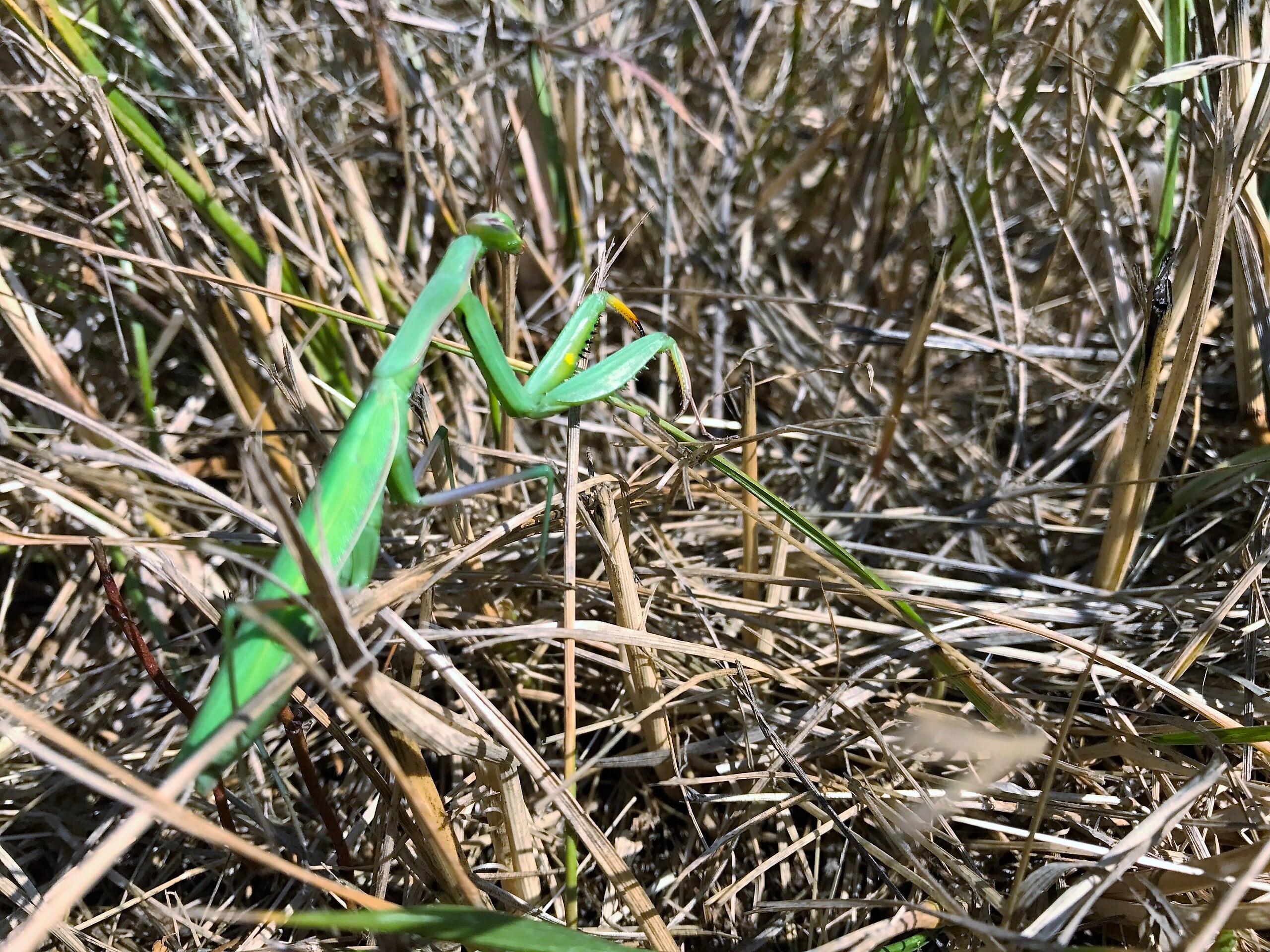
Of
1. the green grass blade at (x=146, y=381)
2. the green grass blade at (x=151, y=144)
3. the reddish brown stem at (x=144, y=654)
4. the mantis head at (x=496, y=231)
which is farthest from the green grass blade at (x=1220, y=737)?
the green grass blade at (x=146, y=381)

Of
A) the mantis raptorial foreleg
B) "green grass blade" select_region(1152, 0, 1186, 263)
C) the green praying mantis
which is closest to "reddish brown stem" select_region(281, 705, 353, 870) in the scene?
the green praying mantis

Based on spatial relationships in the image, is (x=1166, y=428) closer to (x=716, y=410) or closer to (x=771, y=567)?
(x=771, y=567)

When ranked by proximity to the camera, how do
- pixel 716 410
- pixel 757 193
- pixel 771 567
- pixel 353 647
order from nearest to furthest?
pixel 353 647
pixel 771 567
pixel 716 410
pixel 757 193

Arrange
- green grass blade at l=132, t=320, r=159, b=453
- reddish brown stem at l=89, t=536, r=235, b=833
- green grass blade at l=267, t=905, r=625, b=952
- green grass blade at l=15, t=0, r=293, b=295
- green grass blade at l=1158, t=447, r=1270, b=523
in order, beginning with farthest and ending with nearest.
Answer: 1. green grass blade at l=132, t=320, r=159, b=453
2. green grass blade at l=15, t=0, r=293, b=295
3. green grass blade at l=1158, t=447, r=1270, b=523
4. reddish brown stem at l=89, t=536, r=235, b=833
5. green grass blade at l=267, t=905, r=625, b=952

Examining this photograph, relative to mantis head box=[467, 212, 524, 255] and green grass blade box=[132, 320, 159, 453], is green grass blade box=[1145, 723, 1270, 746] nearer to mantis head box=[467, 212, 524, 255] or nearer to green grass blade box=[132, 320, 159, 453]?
mantis head box=[467, 212, 524, 255]

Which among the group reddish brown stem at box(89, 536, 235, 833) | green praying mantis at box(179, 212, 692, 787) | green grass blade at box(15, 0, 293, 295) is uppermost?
green grass blade at box(15, 0, 293, 295)

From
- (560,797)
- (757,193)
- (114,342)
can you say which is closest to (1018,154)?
(757,193)
